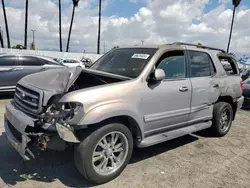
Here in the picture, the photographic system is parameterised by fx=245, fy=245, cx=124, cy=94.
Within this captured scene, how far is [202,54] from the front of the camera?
195 inches

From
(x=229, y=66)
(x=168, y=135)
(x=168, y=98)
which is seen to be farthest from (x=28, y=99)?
(x=229, y=66)

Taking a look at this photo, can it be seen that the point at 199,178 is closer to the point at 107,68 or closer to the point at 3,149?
the point at 107,68

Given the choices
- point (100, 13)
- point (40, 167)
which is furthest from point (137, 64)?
point (100, 13)

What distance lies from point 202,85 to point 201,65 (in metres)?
0.46

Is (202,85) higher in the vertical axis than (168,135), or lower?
higher

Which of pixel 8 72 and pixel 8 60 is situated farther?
pixel 8 60

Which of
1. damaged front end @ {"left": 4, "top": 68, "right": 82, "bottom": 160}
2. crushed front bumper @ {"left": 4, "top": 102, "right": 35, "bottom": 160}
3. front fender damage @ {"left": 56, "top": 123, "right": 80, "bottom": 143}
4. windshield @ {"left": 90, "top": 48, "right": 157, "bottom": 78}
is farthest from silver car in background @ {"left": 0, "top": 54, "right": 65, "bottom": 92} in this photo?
front fender damage @ {"left": 56, "top": 123, "right": 80, "bottom": 143}

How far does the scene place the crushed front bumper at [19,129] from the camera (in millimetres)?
3053

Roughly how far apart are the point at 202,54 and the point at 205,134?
6.21 ft

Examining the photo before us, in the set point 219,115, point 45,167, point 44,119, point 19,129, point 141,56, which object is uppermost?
point 141,56

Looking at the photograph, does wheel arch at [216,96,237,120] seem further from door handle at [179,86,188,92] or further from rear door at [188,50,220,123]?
door handle at [179,86,188,92]


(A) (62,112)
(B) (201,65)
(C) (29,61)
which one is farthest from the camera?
(C) (29,61)

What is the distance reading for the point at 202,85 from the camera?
462 cm

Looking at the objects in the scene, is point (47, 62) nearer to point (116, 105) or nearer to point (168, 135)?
point (168, 135)
